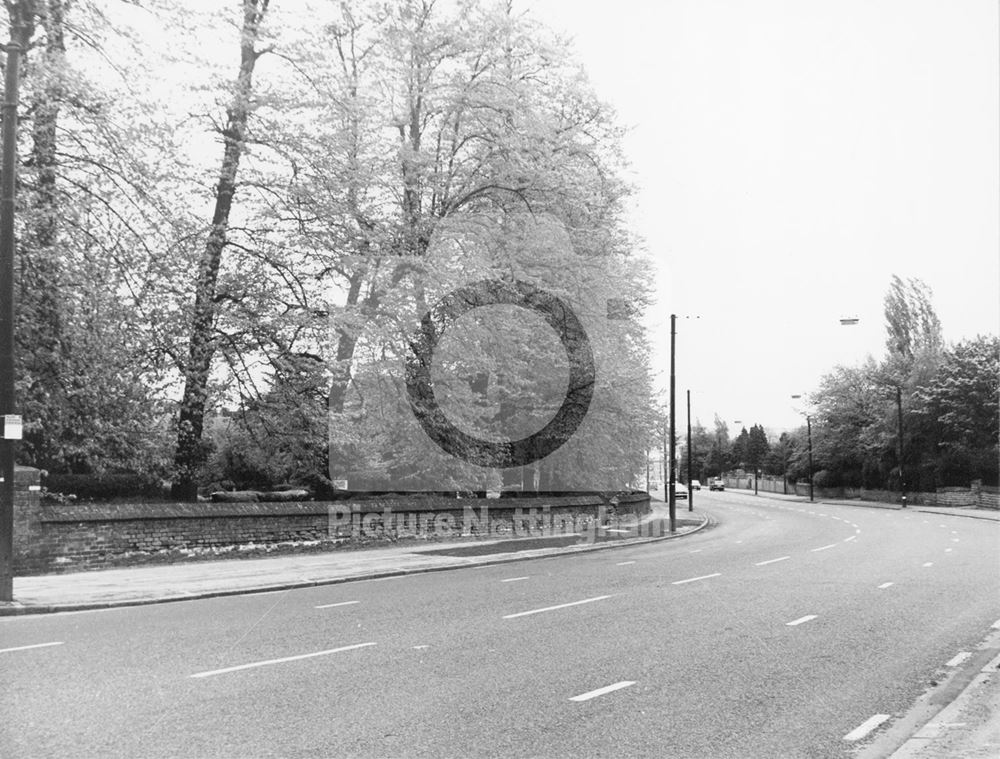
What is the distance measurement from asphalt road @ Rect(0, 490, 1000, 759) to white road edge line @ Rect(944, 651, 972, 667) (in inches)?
2.4

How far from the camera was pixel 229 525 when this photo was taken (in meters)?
20.8

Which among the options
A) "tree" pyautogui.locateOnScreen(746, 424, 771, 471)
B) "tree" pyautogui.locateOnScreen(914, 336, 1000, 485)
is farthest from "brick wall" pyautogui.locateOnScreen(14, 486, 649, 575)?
"tree" pyautogui.locateOnScreen(746, 424, 771, 471)

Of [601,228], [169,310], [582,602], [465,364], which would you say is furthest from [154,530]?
[601,228]

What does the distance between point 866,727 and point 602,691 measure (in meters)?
2.14

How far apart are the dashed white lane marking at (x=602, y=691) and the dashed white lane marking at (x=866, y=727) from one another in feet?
6.55

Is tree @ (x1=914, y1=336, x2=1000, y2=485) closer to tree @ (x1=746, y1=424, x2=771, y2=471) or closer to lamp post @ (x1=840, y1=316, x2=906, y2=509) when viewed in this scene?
lamp post @ (x1=840, y1=316, x2=906, y2=509)

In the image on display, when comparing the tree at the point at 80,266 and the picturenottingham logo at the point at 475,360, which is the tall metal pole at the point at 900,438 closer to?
the picturenottingham logo at the point at 475,360

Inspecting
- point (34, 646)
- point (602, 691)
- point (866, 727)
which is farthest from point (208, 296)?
point (866, 727)

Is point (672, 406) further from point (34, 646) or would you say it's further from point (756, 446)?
point (756, 446)

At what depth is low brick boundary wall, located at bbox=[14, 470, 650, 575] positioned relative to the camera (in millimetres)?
16688

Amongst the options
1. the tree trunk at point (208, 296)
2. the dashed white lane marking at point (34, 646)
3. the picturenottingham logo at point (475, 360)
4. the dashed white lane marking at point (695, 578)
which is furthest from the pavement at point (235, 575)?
the dashed white lane marking at point (695, 578)

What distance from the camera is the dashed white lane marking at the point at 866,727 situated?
6.71 m

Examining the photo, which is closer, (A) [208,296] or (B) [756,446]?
(A) [208,296]

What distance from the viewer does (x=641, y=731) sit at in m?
6.68
